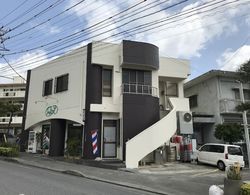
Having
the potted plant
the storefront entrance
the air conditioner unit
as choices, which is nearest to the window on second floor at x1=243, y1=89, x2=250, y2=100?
the air conditioner unit

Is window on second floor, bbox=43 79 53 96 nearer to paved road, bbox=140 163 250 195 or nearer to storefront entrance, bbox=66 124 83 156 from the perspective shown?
storefront entrance, bbox=66 124 83 156

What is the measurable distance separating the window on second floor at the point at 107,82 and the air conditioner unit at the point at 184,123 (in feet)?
18.3

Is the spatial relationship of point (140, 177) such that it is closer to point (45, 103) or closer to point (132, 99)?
point (132, 99)

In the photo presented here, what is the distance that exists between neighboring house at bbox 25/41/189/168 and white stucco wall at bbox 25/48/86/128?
7 centimetres

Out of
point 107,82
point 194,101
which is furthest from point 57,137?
point 194,101

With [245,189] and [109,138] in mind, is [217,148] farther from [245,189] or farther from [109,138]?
[245,189]

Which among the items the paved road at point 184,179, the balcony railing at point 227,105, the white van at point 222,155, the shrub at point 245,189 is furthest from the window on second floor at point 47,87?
the shrub at point 245,189

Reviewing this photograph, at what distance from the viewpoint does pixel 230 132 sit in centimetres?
2102

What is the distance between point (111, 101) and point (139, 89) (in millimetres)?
2267

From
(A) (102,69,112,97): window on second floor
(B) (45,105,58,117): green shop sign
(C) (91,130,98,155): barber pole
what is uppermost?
(A) (102,69,112,97): window on second floor

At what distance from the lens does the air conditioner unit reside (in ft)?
69.7

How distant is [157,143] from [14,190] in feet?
35.5

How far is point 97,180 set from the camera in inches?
500

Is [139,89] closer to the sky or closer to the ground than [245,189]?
closer to the sky
